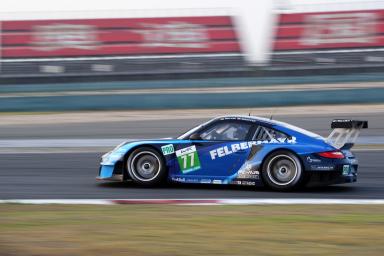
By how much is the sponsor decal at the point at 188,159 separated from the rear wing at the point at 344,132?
184 cm

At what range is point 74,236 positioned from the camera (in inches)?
236

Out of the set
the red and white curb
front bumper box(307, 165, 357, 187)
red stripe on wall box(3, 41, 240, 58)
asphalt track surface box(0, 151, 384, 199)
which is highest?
red stripe on wall box(3, 41, 240, 58)

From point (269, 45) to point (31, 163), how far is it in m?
38.5

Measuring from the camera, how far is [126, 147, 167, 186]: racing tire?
1050 centimetres

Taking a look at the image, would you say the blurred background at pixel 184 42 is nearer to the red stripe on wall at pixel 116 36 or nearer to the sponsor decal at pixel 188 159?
the red stripe on wall at pixel 116 36

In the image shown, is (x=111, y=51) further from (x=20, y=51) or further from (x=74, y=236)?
(x=74, y=236)

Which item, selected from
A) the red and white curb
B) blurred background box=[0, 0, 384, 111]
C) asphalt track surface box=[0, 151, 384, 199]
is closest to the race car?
asphalt track surface box=[0, 151, 384, 199]

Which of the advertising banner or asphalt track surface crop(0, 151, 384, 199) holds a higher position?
the advertising banner

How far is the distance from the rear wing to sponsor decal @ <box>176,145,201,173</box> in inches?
72.6

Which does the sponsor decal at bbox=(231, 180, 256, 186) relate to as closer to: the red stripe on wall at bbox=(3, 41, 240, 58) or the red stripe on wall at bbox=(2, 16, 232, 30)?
the red stripe on wall at bbox=(3, 41, 240, 58)

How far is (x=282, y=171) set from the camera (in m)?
10.1

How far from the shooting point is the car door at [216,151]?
1027 centimetres

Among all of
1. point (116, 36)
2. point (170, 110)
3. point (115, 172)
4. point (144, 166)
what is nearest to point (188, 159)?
point (144, 166)

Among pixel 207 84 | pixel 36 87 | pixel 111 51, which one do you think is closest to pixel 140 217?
pixel 207 84
